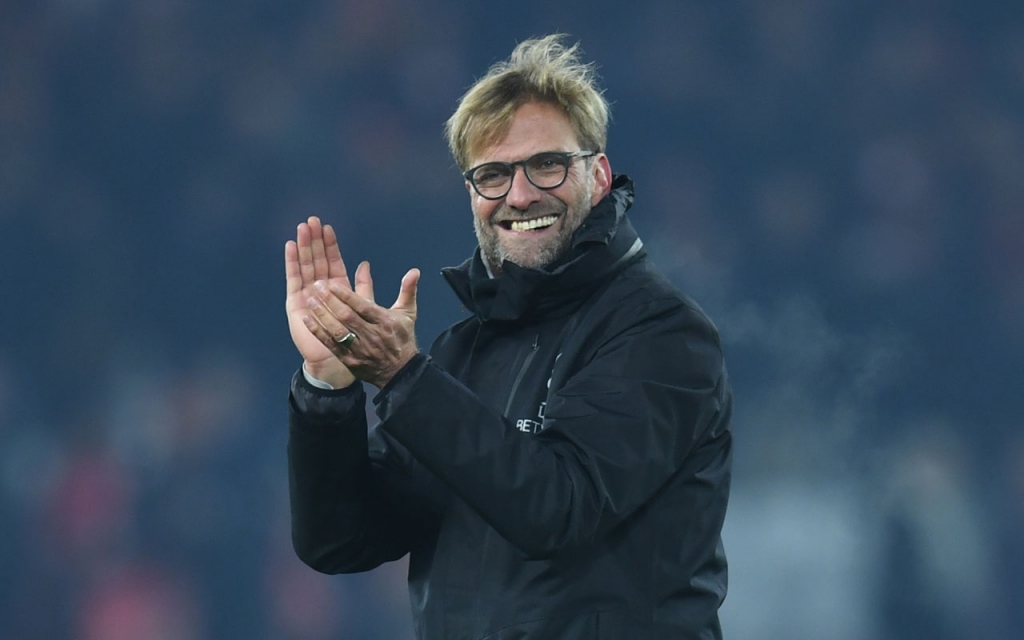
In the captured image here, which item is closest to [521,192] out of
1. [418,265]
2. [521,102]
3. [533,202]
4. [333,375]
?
[533,202]

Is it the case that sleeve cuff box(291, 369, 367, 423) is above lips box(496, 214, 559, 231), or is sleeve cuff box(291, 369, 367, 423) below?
below

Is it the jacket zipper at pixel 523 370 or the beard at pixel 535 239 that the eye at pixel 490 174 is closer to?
the beard at pixel 535 239

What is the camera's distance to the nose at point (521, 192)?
1733 mm

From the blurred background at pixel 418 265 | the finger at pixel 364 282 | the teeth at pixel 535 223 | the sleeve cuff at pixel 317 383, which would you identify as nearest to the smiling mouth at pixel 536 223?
the teeth at pixel 535 223

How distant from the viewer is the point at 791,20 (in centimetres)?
345

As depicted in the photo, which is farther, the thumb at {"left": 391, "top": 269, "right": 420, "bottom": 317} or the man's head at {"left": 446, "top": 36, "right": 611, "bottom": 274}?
the man's head at {"left": 446, "top": 36, "right": 611, "bottom": 274}

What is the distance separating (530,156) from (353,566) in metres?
0.57

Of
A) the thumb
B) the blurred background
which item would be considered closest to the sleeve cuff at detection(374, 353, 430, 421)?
the thumb

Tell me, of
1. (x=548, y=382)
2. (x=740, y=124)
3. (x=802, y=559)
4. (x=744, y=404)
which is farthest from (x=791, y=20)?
(x=548, y=382)

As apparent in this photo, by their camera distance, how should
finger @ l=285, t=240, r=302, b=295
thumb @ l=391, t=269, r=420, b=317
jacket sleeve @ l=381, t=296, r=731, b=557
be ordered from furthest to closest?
finger @ l=285, t=240, r=302, b=295 < thumb @ l=391, t=269, r=420, b=317 < jacket sleeve @ l=381, t=296, r=731, b=557

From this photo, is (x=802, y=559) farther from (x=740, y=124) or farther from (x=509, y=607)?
(x=509, y=607)

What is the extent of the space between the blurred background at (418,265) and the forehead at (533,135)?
1.64m

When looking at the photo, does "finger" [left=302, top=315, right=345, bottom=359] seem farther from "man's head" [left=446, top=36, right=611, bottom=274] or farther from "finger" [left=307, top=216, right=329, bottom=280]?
"man's head" [left=446, top=36, right=611, bottom=274]

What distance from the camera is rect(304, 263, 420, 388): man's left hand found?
4.62 feet
